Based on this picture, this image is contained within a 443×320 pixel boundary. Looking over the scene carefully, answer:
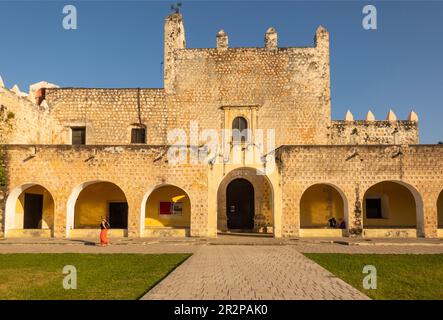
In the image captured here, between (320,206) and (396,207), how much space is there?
387 centimetres

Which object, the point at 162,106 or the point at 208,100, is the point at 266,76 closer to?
the point at 208,100

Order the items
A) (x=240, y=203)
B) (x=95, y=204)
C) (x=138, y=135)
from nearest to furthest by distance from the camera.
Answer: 1. (x=95, y=204)
2. (x=240, y=203)
3. (x=138, y=135)

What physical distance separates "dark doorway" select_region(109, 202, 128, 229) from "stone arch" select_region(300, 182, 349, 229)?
918cm

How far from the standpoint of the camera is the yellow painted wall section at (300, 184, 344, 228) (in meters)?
19.7

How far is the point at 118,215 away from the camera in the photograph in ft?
66.3

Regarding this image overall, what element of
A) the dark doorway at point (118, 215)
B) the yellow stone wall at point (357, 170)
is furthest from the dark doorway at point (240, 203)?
the dark doorway at point (118, 215)

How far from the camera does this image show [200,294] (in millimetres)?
6719

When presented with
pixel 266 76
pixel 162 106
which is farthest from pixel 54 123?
pixel 266 76

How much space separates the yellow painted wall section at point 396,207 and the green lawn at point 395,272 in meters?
8.10

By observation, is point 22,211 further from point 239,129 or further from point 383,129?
point 383,129

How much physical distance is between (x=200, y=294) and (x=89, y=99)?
17623 millimetres

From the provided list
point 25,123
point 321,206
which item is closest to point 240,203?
point 321,206

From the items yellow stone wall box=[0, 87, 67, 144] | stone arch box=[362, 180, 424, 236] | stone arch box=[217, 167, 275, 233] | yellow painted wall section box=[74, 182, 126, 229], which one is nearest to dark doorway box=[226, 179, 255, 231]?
stone arch box=[217, 167, 275, 233]

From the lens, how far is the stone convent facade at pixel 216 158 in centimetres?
1719
